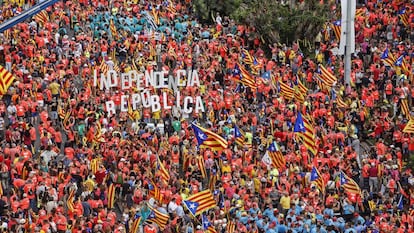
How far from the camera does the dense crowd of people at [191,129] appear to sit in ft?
128

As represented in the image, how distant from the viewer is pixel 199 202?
38.4 metres

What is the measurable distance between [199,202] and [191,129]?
6640 millimetres

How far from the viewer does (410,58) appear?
51.5m

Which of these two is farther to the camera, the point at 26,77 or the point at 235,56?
the point at 235,56

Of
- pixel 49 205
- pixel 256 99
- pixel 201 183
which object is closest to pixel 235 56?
pixel 256 99

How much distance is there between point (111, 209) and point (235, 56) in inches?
521

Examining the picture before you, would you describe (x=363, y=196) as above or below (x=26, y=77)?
below

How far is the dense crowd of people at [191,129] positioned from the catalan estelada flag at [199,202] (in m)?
0.31

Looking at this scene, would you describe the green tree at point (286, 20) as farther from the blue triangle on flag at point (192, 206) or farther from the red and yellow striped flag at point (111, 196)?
the blue triangle on flag at point (192, 206)

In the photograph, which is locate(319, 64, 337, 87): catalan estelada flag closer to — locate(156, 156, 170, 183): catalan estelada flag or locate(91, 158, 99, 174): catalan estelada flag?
locate(156, 156, 170, 183): catalan estelada flag

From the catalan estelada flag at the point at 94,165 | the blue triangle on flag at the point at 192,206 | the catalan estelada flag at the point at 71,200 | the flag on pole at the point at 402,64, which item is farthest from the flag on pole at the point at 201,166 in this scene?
the flag on pole at the point at 402,64

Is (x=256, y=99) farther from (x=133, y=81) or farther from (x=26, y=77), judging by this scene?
(x=26, y=77)

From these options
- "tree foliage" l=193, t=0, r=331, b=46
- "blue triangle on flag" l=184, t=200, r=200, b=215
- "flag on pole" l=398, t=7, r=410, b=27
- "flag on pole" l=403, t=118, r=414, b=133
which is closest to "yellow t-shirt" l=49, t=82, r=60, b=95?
"blue triangle on flag" l=184, t=200, r=200, b=215

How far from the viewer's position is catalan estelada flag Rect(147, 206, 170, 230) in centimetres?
3819
